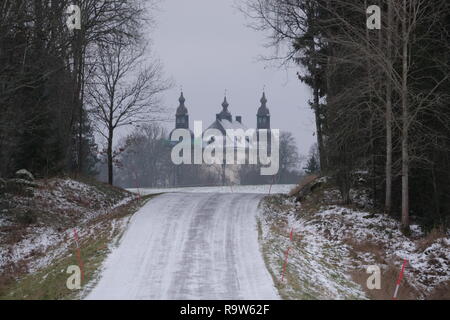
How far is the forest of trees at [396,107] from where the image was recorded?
19438mm

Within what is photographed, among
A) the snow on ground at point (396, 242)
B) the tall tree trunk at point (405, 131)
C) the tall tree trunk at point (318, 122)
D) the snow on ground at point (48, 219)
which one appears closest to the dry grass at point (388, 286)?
the snow on ground at point (396, 242)

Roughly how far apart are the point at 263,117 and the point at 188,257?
419 feet

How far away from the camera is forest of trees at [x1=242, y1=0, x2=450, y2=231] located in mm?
19438

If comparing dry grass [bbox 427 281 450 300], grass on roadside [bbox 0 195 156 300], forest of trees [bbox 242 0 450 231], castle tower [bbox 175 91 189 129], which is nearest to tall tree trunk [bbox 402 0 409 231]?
forest of trees [bbox 242 0 450 231]

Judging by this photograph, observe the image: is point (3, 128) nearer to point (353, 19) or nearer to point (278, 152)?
point (353, 19)

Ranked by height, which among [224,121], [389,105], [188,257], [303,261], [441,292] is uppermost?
[224,121]

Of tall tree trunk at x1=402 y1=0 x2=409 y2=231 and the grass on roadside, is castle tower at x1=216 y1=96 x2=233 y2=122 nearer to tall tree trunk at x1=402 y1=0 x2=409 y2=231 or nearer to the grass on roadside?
tall tree trunk at x1=402 y1=0 x2=409 y2=231

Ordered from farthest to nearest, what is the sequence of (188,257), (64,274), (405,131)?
(405,131) → (188,257) → (64,274)

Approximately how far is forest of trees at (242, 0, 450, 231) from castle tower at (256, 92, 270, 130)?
118 m

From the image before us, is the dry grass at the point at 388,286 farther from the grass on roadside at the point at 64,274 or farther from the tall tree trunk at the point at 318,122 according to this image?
the tall tree trunk at the point at 318,122

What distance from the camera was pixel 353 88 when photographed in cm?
2033

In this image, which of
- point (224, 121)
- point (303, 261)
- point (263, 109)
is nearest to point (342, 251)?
point (303, 261)

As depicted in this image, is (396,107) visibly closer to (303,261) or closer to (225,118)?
(303,261)

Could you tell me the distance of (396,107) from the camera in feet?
69.7
